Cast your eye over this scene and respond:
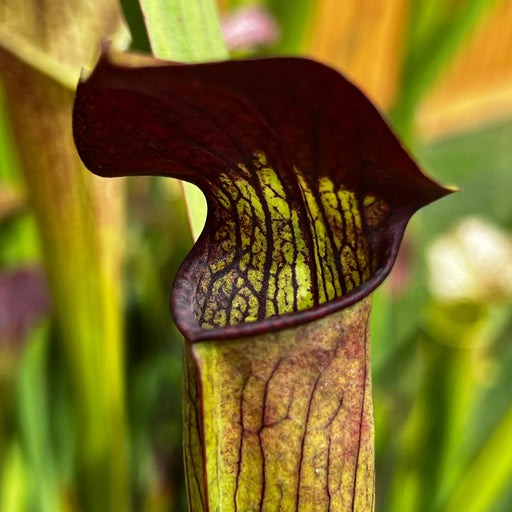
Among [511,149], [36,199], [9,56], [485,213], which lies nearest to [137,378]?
[36,199]

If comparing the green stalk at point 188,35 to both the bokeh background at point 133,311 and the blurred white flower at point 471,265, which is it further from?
the blurred white flower at point 471,265

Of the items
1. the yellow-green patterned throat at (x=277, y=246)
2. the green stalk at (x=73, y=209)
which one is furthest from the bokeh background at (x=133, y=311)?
the yellow-green patterned throat at (x=277, y=246)

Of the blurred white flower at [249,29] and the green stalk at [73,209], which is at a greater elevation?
the blurred white flower at [249,29]

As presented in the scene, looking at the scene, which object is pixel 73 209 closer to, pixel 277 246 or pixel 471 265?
pixel 277 246

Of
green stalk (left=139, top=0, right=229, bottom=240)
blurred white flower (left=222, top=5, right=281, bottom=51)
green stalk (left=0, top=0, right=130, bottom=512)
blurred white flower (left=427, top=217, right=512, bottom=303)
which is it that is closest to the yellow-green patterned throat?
green stalk (left=139, top=0, right=229, bottom=240)

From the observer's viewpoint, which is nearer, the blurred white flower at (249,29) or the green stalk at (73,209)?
the green stalk at (73,209)

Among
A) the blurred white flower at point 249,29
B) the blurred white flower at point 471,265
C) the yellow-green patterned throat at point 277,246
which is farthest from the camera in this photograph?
the blurred white flower at point 471,265

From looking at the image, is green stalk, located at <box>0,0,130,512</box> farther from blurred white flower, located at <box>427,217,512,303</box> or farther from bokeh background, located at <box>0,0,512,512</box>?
blurred white flower, located at <box>427,217,512,303</box>

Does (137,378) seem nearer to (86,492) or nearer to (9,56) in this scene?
(86,492)
